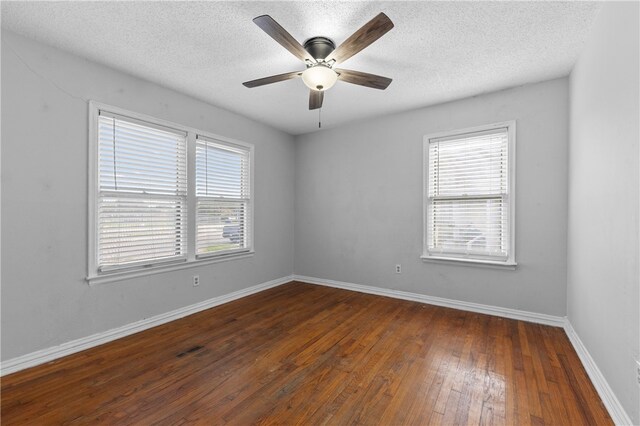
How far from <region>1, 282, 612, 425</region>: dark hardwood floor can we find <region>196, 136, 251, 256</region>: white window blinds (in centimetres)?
113

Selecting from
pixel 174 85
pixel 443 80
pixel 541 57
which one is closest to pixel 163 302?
pixel 174 85

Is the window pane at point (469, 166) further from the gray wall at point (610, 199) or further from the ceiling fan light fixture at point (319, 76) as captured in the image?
the ceiling fan light fixture at point (319, 76)

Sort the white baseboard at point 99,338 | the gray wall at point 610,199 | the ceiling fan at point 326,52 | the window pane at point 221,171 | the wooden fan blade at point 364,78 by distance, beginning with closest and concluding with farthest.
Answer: the gray wall at point 610,199, the ceiling fan at point 326,52, the white baseboard at point 99,338, the wooden fan blade at point 364,78, the window pane at point 221,171

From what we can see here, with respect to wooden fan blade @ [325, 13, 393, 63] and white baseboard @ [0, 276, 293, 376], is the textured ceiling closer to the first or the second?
wooden fan blade @ [325, 13, 393, 63]

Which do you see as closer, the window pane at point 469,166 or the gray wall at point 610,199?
the gray wall at point 610,199

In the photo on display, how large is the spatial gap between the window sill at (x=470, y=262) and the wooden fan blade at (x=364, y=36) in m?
2.76

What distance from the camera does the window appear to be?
3363 millimetres

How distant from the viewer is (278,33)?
6.23 feet

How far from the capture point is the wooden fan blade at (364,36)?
177 cm

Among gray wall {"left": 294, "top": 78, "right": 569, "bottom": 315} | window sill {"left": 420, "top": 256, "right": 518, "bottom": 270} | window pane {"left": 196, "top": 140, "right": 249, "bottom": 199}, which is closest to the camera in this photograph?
gray wall {"left": 294, "top": 78, "right": 569, "bottom": 315}

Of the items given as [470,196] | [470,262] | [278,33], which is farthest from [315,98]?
[470,262]

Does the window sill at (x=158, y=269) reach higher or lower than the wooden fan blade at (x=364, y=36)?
lower

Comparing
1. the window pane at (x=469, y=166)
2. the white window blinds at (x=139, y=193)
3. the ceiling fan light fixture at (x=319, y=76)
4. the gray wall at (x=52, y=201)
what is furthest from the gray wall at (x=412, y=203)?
the gray wall at (x=52, y=201)

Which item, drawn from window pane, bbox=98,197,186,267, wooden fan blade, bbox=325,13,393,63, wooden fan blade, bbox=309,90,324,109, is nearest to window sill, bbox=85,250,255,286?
window pane, bbox=98,197,186,267
